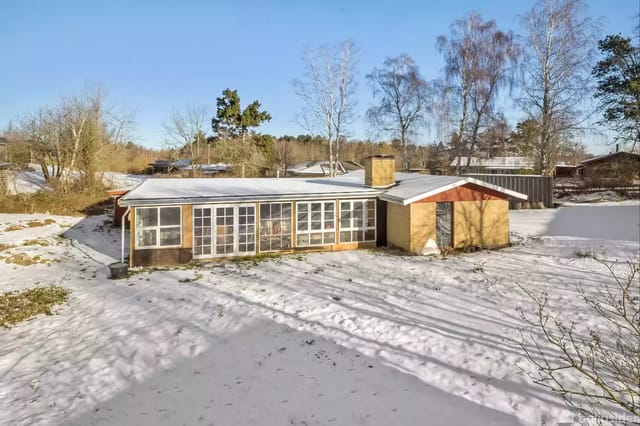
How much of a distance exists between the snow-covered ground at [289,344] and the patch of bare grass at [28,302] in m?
0.38

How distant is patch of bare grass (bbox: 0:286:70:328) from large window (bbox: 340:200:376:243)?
336 inches

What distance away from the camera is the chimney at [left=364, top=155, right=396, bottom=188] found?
1450cm

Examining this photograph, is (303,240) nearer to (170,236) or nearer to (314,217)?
(314,217)

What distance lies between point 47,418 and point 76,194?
23.5 metres

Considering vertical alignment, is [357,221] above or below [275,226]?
above

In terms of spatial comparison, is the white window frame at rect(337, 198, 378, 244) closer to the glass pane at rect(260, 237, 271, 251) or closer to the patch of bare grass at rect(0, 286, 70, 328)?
the glass pane at rect(260, 237, 271, 251)

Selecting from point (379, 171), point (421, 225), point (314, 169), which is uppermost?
point (314, 169)

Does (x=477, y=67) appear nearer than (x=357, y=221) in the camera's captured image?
No

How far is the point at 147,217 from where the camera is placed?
37.9 feet

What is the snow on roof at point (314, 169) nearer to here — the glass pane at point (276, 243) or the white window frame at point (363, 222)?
the white window frame at point (363, 222)

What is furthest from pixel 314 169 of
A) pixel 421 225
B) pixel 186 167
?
pixel 421 225

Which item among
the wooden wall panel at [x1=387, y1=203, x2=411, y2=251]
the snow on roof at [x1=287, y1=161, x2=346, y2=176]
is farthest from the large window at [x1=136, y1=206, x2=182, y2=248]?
the snow on roof at [x1=287, y1=161, x2=346, y2=176]

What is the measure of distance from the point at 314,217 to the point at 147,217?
5423 millimetres

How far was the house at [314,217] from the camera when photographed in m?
11.8
